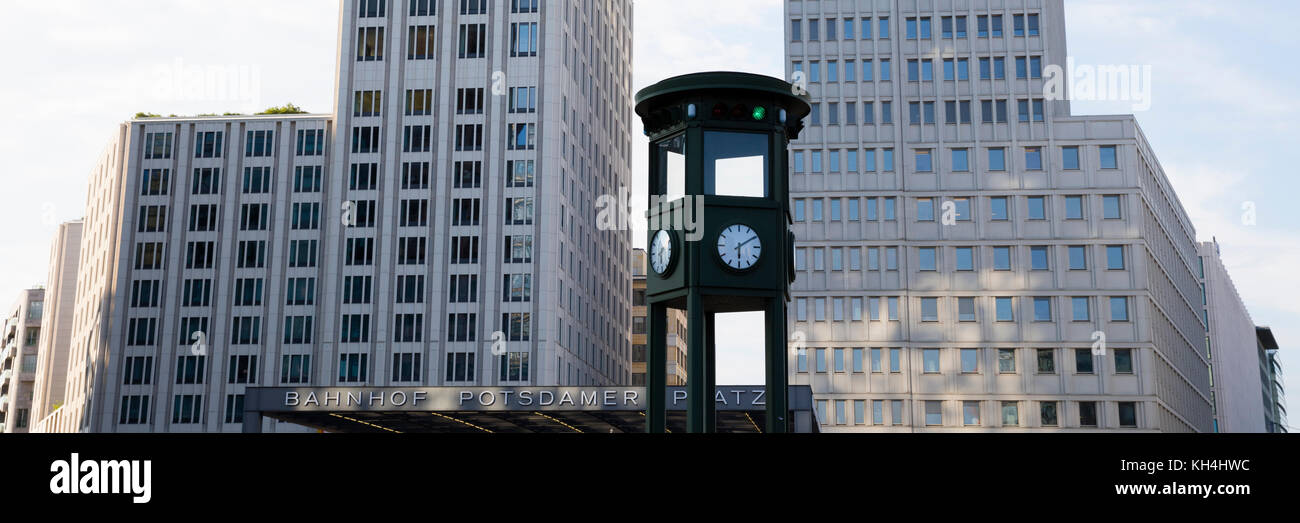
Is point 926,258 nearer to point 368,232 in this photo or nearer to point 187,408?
point 368,232

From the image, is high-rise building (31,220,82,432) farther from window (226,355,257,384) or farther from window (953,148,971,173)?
window (953,148,971,173)

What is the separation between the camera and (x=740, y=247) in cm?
1852

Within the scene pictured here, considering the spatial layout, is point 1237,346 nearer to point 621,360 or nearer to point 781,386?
point 621,360

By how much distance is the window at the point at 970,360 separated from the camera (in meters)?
90.4

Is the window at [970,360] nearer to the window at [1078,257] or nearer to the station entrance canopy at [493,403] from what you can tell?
the window at [1078,257]

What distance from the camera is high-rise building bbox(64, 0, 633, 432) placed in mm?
100938

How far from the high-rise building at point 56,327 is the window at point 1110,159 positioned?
105 meters

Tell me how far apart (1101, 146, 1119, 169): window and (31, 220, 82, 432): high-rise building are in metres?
105

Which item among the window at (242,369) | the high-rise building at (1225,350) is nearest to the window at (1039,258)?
the high-rise building at (1225,350)

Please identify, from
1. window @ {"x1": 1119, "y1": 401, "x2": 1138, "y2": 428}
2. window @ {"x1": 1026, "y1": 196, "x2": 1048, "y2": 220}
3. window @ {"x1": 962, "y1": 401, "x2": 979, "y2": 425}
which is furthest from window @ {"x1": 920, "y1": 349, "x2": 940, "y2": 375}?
window @ {"x1": 1119, "y1": 401, "x2": 1138, "y2": 428}

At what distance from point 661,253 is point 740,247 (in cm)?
131

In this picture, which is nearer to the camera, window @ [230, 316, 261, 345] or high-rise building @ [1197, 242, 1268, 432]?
window @ [230, 316, 261, 345]
